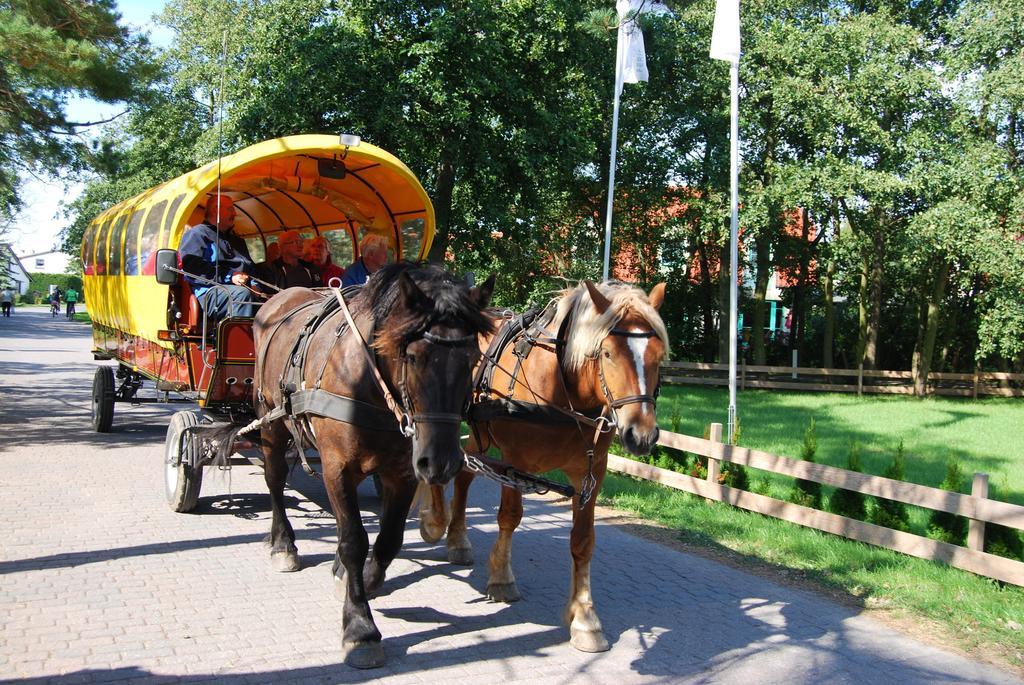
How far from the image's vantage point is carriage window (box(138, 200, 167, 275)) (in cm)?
793

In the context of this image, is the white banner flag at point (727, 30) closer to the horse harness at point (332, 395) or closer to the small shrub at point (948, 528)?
the small shrub at point (948, 528)

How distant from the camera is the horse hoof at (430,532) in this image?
6633 millimetres

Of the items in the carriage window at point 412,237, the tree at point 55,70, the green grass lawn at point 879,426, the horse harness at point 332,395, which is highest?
the tree at point 55,70

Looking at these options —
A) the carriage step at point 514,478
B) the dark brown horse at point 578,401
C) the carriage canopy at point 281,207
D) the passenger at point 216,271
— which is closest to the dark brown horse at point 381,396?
the carriage step at point 514,478

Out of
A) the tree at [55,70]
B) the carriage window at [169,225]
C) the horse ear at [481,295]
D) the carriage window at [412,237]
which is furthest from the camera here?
the tree at [55,70]

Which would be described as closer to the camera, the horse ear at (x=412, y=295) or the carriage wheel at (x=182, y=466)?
the horse ear at (x=412, y=295)

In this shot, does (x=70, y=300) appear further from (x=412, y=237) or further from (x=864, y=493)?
(x=864, y=493)

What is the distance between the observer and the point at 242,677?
4.26 metres

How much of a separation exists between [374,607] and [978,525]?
4528 mm

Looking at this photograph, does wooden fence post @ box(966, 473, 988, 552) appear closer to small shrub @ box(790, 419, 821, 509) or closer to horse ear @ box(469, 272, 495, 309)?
small shrub @ box(790, 419, 821, 509)

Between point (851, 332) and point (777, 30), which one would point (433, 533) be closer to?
point (777, 30)

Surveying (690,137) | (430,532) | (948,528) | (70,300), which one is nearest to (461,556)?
(430,532)

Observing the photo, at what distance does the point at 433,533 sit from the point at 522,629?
5.53 ft

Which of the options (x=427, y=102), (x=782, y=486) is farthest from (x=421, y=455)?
(x=427, y=102)
